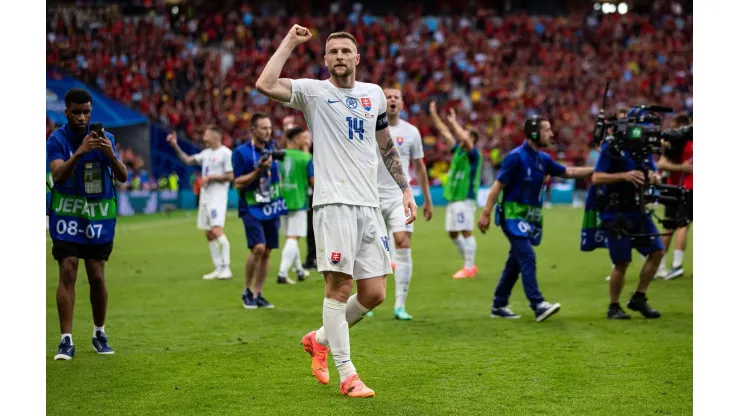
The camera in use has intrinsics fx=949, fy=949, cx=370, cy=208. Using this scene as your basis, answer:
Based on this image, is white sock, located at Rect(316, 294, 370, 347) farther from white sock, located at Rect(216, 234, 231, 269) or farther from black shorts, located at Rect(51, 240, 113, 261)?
white sock, located at Rect(216, 234, 231, 269)

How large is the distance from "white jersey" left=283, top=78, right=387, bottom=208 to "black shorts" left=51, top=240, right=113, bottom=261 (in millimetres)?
2288

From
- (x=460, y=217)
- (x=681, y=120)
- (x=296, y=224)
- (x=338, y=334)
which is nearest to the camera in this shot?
(x=338, y=334)

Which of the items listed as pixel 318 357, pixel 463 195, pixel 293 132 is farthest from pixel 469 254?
pixel 318 357

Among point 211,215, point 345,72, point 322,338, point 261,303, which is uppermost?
point 345,72

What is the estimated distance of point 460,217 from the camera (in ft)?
48.2

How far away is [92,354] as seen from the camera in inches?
317

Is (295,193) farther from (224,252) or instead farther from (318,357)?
(318,357)

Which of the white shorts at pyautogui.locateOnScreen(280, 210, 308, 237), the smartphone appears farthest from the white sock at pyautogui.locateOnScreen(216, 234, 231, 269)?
the smartphone

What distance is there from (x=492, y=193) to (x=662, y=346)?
2325 millimetres

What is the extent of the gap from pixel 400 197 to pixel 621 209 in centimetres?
228

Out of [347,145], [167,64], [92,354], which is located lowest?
[92,354]

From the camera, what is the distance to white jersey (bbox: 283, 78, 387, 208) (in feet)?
20.9
